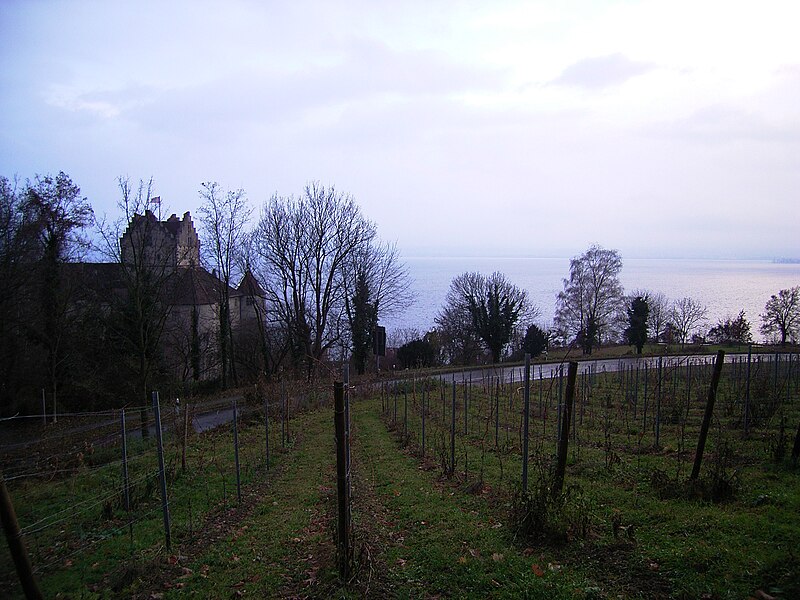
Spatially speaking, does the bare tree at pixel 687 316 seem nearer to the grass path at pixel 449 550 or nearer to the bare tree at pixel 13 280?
the grass path at pixel 449 550

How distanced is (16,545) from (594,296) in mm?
57806

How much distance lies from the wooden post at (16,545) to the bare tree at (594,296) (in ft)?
179

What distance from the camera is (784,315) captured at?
4753 cm

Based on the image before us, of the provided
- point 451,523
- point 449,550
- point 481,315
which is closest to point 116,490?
point 451,523

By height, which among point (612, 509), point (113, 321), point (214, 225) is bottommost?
point (612, 509)

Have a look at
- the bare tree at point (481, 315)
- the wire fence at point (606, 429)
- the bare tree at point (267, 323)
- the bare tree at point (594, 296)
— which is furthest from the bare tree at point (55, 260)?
the bare tree at point (594, 296)

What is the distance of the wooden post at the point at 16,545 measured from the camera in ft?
11.8

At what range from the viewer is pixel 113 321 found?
2691 cm

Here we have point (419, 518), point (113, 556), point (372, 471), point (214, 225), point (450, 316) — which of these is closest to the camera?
point (113, 556)

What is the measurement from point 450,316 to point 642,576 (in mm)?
49414

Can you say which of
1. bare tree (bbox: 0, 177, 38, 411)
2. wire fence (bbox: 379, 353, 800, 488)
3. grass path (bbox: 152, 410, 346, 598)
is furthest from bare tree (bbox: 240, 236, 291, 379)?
grass path (bbox: 152, 410, 346, 598)

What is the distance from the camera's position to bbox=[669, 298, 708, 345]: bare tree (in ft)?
193

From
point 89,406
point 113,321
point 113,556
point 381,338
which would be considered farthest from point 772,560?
point 89,406

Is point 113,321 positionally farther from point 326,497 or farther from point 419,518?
point 419,518
